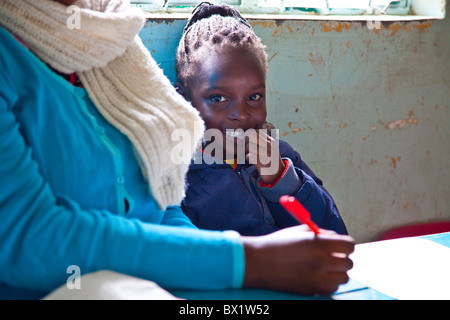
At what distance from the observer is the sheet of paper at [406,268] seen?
78 centimetres

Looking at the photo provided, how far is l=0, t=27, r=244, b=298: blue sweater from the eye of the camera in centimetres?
62

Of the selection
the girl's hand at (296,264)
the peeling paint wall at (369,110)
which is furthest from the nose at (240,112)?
the girl's hand at (296,264)

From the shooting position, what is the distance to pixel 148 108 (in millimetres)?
831

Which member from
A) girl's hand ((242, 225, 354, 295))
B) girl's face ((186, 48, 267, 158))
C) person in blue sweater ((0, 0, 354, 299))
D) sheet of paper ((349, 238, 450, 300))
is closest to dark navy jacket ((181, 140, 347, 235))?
girl's face ((186, 48, 267, 158))

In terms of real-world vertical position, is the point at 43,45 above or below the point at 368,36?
below

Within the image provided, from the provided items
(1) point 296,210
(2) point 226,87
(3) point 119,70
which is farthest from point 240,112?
(1) point 296,210

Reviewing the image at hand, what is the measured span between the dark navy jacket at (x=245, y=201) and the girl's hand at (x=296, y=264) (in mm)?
513

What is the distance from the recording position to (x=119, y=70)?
863 mm

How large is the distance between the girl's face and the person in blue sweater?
42 centimetres

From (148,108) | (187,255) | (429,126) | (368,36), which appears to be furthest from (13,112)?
(429,126)

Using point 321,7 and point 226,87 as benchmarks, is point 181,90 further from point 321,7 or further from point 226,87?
point 321,7
